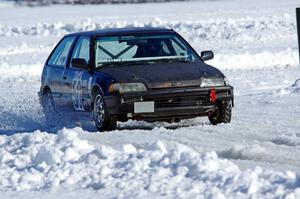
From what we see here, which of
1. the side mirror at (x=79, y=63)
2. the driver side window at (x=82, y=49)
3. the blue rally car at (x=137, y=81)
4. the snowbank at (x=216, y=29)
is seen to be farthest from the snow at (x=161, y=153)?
the snowbank at (x=216, y=29)

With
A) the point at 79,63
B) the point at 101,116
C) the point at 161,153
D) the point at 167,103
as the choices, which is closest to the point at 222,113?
the point at 167,103

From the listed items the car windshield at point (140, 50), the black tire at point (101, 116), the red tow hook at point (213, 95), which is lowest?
the black tire at point (101, 116)

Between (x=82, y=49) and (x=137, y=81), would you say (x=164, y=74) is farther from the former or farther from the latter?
(x=82, y=49)

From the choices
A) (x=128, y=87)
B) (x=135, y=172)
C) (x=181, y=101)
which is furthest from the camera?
(x=181, y=101)

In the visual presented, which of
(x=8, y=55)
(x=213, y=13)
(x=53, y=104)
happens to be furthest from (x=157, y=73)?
(x=213, y=13)

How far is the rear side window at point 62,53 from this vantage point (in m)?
12.1

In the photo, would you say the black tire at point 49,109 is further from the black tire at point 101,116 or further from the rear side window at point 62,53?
the black tire at point 101,116

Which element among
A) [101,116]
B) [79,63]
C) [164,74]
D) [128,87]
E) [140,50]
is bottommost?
[101,116]

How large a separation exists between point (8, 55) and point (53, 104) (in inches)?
565

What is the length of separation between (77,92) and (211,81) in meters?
1.85

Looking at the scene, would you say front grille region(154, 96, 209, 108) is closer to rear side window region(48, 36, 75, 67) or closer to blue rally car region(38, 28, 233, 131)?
blue rally car region(38, 28, 233, 131)

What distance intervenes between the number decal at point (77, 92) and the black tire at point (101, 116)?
1.69 feet

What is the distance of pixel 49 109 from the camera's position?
12430 millimetres

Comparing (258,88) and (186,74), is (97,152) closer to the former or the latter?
(186,74)
